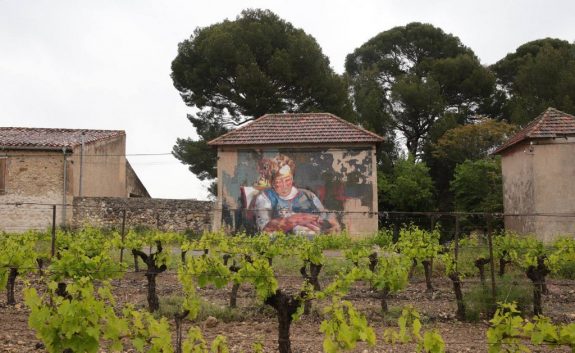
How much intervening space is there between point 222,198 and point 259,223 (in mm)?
1555

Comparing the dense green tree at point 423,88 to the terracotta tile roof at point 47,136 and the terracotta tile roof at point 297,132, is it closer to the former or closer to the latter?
the terracotta tile roof at point 297,132

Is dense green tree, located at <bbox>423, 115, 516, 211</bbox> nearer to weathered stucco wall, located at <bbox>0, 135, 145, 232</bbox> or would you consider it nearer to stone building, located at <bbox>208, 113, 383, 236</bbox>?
stone building, located at <bbox>208, 113, 383, 236</bbox>

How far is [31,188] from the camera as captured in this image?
64.5 ft

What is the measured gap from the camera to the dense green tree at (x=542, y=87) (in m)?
25.9

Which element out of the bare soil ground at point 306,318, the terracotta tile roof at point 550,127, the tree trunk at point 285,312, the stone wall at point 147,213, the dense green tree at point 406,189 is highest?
the terracotta tile roof at point 550,127

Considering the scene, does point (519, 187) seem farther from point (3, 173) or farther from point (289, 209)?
point (3, 173)

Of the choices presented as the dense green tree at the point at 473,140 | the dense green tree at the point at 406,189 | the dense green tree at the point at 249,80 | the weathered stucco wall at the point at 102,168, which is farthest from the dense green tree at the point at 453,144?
the weathered stucco wall at the point at 102,168

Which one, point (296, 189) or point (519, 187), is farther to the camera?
point (296, 189)

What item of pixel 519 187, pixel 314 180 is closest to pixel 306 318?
pixel 314 180

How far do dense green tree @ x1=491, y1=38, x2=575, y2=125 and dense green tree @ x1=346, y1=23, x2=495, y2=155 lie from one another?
1943mm

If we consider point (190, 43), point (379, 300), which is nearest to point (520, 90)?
point (190, 43)

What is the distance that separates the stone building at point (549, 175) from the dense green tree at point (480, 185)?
465 centimetres

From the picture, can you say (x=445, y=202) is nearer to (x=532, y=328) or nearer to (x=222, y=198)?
(x=222, y=198)

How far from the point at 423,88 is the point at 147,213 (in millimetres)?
16216
